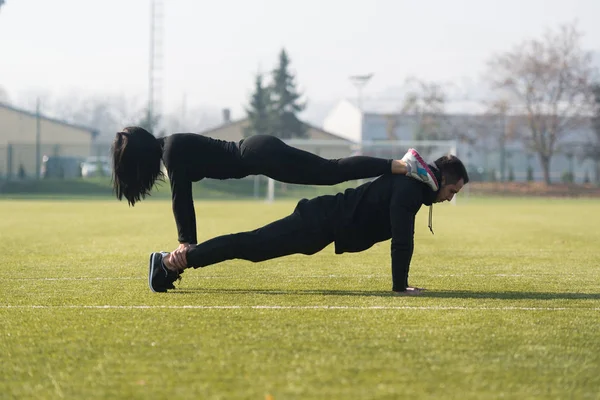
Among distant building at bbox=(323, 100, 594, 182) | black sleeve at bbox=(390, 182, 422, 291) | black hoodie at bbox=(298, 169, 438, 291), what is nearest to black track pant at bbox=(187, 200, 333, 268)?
black hoodie at bbox=(298, 169, 438, 291)

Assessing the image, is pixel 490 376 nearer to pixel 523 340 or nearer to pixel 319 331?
pixel 523 340

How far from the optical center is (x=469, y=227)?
1780cm

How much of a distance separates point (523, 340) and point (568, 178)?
5204cm

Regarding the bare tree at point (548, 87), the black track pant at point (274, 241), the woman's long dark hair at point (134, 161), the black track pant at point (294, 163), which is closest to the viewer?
the black track pant at point (274, 241)

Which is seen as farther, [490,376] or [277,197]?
[277,197]

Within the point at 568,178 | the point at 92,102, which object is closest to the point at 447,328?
the point at 568,178

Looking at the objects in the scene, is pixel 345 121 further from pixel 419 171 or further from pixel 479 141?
pixel 419 171

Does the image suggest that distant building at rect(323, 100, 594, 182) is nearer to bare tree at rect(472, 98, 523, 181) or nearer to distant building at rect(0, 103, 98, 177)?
bare tree at rect(472, 98, 523, 181)

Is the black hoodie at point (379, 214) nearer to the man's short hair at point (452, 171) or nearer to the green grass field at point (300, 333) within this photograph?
the man's short hair at point (452, 171)

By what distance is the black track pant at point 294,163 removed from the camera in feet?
20.2

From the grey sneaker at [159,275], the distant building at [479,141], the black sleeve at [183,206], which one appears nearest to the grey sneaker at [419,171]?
the black sleeve at [183,206]

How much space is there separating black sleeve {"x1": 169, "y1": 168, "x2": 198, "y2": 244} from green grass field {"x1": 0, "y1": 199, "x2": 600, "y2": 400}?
40cm

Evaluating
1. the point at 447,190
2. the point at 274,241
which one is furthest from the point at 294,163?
the point at 447,190

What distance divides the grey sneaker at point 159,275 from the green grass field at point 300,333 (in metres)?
0.12
